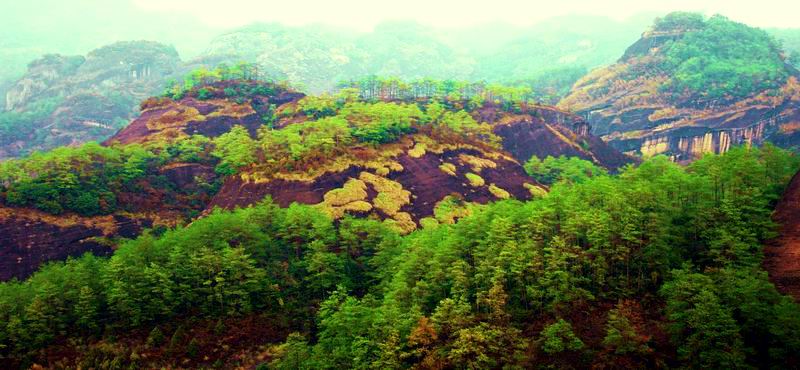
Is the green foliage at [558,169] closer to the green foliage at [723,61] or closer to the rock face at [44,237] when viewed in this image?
the rock face at [44,237]

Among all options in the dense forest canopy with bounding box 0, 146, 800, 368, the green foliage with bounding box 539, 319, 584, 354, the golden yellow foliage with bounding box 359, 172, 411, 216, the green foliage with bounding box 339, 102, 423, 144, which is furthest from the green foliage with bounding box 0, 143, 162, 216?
the green foliage with bounding box 539, 319, 584, 354

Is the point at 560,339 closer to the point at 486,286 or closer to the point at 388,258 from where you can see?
the point at 486,286

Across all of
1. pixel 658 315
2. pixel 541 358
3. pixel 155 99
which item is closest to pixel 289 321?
pixel 541 358

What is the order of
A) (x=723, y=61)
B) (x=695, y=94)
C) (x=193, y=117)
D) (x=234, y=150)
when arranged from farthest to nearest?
(x=723, y=61), (x=695, y=94), (x=193, y=117), (x=234, y=150)

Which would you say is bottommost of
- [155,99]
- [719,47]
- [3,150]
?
[3,150]

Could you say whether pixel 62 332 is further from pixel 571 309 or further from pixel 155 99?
pixel 155 99

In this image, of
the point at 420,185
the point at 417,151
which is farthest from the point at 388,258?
the point at 417,151

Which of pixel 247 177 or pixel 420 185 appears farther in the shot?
pixel 420 185
